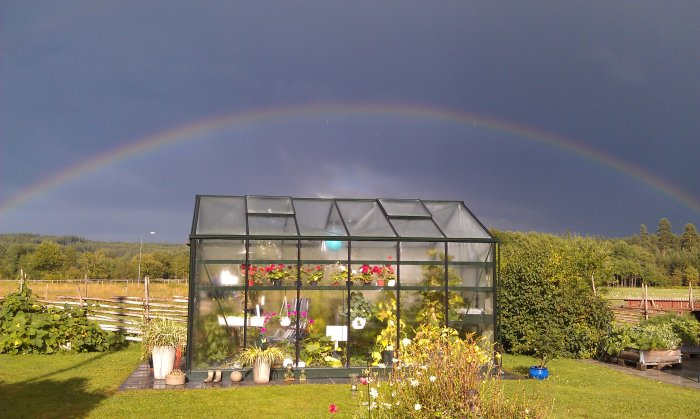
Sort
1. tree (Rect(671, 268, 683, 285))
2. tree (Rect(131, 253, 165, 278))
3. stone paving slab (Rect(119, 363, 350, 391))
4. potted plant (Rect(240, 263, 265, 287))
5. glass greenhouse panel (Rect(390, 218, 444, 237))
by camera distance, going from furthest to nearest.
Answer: tree (Rect(671, 268, 683, 285)) → tree (Rect(131, 253, 165, 278)) → glass greenhouse panel (Rect(390, 218, 444, 237)) → potted plant (Rect(240, 263, 265, 287)) → stone paving slab (Rect(119, 363, 350, 391))

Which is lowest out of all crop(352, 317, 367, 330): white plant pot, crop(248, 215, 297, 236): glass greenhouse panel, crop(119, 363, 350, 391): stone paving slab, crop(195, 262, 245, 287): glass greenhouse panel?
crop(119, 363, 350, 391): stone paving slab

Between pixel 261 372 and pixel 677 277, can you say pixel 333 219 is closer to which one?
pixel 261 372

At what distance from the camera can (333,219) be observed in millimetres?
11070

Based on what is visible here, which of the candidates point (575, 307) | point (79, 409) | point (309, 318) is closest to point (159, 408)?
point (79, 409)

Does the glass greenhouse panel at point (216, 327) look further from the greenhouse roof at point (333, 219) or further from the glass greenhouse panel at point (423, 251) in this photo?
the glass greenhouse panel at point (423, 251)

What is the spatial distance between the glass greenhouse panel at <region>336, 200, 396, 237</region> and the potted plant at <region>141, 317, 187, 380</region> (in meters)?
3.69

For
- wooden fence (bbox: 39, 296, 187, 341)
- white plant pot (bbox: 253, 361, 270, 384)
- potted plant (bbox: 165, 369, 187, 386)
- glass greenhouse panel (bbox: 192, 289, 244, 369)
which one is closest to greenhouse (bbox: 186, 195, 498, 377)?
glass greenhouse panel (bbox: 192, 289, 244, 369)

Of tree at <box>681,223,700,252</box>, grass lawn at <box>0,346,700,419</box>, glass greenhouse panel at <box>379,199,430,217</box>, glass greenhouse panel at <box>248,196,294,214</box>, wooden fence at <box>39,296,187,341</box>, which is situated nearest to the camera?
grass lawn at <box>0,346,700,419</box>

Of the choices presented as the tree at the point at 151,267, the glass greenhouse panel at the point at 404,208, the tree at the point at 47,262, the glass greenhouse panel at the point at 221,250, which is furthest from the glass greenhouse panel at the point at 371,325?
the tree at the point at 47,262

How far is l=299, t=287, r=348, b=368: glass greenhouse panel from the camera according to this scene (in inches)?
397

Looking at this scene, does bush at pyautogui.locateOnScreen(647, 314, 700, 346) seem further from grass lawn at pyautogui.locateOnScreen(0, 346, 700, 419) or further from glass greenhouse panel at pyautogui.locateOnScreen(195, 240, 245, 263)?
glass greenhouse panel at pyautogui.locateOnScreen(195, 240, 245, 263)

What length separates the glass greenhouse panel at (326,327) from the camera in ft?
33.1

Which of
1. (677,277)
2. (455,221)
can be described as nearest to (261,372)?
(455,221)

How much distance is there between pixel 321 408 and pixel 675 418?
4.69 m
